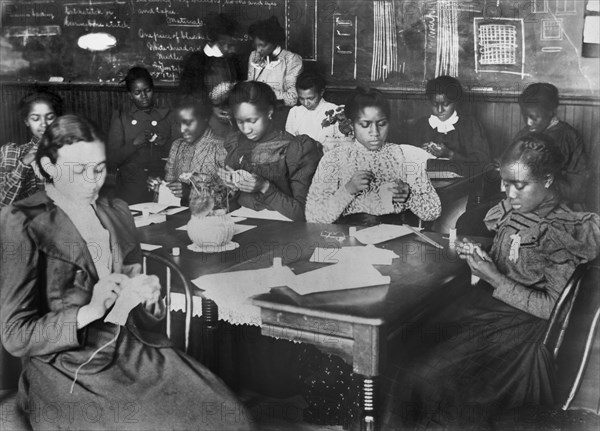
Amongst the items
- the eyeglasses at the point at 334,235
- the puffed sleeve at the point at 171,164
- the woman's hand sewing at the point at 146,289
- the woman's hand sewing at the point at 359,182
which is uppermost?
the puffed sleeve at the point at 171,164

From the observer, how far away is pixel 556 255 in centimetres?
335

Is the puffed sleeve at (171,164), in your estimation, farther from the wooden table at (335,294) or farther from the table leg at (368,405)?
the table leg at (368,405)

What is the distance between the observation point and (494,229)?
11.4 ft

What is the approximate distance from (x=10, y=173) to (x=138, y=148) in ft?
2.08

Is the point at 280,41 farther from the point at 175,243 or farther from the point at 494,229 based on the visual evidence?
the point at 494,229

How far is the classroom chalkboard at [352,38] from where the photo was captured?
342 centimetres

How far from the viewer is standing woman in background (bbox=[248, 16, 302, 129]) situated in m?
3.60

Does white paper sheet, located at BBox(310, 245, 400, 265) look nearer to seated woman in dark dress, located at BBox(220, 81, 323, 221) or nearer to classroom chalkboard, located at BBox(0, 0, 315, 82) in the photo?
seated woman in dark dress, located at BBox(220, 81, 323, 221)

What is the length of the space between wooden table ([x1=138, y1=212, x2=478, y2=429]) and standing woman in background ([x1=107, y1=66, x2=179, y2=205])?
26 centimetres

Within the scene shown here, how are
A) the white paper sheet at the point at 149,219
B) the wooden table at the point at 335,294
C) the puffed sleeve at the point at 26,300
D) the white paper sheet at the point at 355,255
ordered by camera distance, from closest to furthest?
the wooden table at the point at 335,294, the puffed sleeve at the point at 26,300, the white paper sheet at the point at 355,255, the white paper sheet at the point at 149,219

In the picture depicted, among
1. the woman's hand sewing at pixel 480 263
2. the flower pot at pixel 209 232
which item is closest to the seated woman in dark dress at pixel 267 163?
the flower pot at pixel 209 232

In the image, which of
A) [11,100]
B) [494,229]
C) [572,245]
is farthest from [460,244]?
[11,100]

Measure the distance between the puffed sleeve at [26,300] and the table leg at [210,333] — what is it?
1.87 feet

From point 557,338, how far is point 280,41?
1901 millimetres
